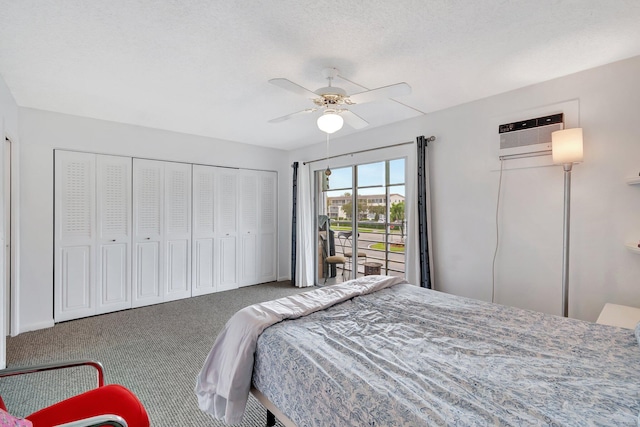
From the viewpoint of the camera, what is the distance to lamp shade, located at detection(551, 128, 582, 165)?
225 centimetres

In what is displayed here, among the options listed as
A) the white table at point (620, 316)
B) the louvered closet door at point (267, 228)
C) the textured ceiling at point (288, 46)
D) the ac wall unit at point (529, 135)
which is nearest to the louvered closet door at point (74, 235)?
the textured ceiling at point (288, 46)

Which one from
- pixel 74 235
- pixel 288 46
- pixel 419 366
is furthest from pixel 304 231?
pixel 419 366

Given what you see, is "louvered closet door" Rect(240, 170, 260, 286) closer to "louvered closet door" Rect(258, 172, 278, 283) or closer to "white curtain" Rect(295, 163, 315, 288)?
"louvered closet door" Rect(258, 172, 278, 283)

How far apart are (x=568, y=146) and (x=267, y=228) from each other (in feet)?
14.3

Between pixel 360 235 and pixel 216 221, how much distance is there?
7.60 ft

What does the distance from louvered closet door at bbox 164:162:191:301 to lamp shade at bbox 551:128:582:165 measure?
4418 millimetres

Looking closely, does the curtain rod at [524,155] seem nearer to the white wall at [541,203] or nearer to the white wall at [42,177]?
the white wall at [541,203]

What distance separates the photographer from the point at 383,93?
7.11 ft

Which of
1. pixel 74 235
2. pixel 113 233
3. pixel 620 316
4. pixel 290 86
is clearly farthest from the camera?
pixel 113 233

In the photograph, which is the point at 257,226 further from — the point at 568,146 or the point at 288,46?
the point at 568,146

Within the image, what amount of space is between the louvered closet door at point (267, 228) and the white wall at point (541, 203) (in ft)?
9.00

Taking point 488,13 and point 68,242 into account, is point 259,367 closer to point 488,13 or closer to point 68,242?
point 488,13

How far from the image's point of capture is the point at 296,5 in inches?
65.9

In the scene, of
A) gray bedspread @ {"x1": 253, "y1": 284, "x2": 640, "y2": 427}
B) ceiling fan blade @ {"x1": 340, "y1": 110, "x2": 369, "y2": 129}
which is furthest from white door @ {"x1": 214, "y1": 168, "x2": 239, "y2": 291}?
gray bedspread @ {"x1": 253, "y1": 284, "x2": 640, "y2": 427}
